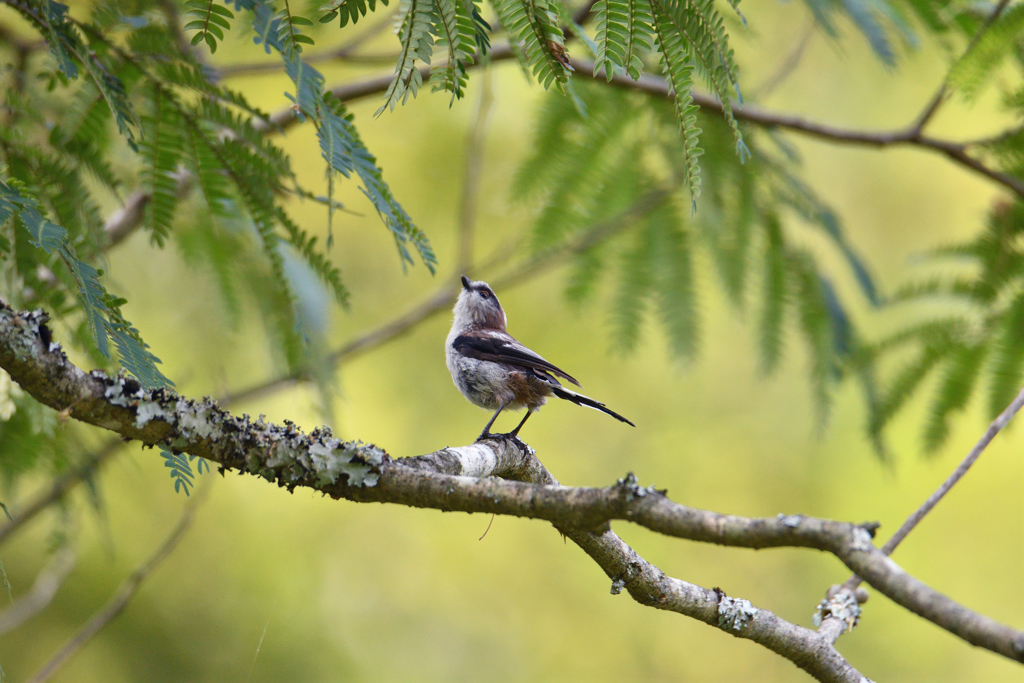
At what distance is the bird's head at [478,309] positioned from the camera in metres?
3.86

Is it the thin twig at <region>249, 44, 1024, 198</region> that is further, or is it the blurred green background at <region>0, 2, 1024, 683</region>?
the blurred green background at <region>0, 2, 1024, 683</region>

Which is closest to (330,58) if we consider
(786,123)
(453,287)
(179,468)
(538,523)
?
(453,287)

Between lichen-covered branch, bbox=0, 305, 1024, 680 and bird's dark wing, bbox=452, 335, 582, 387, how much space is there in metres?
1.29

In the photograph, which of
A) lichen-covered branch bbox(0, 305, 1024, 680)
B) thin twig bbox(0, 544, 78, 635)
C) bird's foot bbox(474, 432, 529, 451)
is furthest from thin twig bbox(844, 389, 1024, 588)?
thin twig bbox(0, 544, 78, 635)

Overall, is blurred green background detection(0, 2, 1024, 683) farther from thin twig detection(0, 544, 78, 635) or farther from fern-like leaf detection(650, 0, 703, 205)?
fern-like leaf detection(650, 0, 703, 205)

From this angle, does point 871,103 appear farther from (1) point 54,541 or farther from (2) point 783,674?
(1) point 54,541

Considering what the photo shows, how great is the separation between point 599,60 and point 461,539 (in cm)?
704

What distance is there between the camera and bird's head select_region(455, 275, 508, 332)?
12.7 ft

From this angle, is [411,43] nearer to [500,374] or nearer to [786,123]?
[500,374]

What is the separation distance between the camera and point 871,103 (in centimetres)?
886

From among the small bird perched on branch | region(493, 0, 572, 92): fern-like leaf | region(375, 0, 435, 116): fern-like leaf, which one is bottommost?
region(375, 0, 435, 116): fern-like leaf

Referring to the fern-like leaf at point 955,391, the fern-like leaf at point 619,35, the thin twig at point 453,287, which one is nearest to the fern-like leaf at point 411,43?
the fern-like leaf at point 619,35

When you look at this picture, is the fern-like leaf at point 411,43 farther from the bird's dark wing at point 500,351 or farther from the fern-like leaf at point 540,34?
the bird's dark wing at point 500,351

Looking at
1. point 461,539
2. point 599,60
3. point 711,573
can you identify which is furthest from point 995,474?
point 599,60
